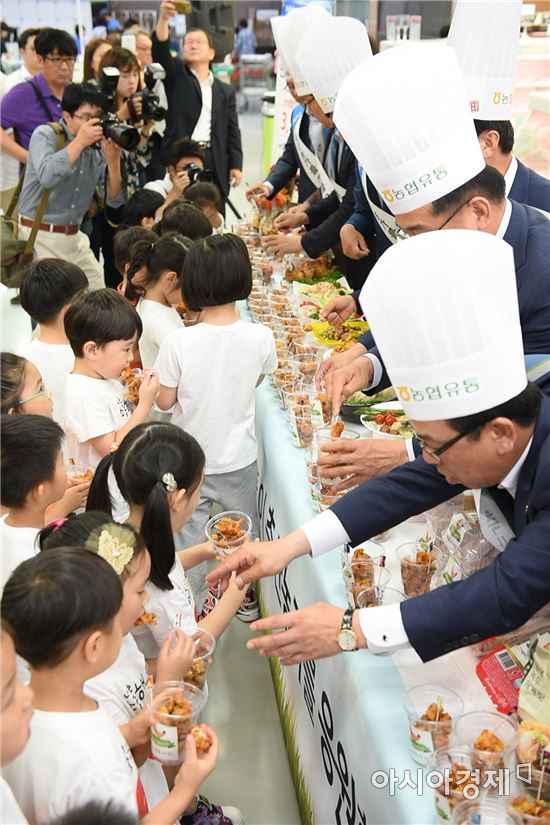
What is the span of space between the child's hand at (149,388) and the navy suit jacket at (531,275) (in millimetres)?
1198

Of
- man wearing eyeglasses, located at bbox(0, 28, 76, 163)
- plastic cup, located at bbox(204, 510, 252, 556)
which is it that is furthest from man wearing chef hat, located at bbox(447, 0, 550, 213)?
man wearing eyeglasses, located at bbox(0, 28, 76, 163)

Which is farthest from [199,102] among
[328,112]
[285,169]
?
[328,112]

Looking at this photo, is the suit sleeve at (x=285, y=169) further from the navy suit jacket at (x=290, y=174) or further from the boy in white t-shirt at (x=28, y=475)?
the boy in white t-shirt at (x=28, y=475)

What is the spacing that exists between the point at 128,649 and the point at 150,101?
4143 millimetres

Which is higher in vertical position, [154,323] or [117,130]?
[117,130]

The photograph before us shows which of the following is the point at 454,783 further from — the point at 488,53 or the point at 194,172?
the point at 194,172

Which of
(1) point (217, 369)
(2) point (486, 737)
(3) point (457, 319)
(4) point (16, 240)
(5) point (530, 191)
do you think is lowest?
(4) point (16, 240)

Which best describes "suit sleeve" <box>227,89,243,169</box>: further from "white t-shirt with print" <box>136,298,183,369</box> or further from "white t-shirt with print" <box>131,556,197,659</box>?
"white t-shirt with print" <box>131,556,197,659</box>

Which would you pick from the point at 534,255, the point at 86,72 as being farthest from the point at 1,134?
the point at 534,255

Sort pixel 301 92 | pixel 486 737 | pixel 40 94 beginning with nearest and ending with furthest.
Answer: pixel 486 737 → pixel 301 92 → pixel 40 94

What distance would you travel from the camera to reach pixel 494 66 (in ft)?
8.29

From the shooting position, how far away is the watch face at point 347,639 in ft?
4.97

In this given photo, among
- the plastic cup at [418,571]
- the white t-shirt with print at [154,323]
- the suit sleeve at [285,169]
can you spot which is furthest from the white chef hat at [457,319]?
the suit sleeve at [285,169]

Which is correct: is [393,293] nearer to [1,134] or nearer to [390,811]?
[390,811]
